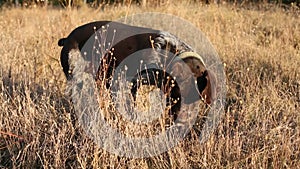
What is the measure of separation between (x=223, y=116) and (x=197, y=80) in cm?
39

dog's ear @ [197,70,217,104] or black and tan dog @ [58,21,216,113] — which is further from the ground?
black and tan dog @ [58,21,216,113]

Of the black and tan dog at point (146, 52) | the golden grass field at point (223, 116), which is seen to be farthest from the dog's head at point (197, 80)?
the golden grass field at point (223, 116)

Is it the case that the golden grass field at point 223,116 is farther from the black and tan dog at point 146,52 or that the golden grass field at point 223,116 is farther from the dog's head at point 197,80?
the black and tan dog at point 146,52

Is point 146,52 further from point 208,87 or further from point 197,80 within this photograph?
point 208,87

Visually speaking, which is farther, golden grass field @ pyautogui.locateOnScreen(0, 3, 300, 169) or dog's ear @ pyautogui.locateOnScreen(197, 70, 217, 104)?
dog's ear @ pyautogui.locateOnScreen(197, 70, 217, 104)

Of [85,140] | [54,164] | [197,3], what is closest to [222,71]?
[85,140]

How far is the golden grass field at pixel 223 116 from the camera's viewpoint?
244cm

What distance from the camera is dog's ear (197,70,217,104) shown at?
2.98m

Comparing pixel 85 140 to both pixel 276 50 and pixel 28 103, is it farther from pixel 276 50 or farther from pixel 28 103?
pixel 276 50

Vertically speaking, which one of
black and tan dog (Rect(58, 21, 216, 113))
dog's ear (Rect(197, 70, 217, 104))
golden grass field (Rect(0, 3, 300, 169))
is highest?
black and tan dog (Rect(58, 21, 216, 113))

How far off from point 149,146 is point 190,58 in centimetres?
94

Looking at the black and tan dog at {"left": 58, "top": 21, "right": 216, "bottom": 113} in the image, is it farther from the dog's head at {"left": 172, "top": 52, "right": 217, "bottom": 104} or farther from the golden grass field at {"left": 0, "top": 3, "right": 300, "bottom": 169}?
the golden grass field at {"left": 0, "top": 3, "right": 300, "bottom": 169}

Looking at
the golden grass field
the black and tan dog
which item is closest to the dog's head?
the black and tan dog

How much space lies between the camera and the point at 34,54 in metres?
4.76
